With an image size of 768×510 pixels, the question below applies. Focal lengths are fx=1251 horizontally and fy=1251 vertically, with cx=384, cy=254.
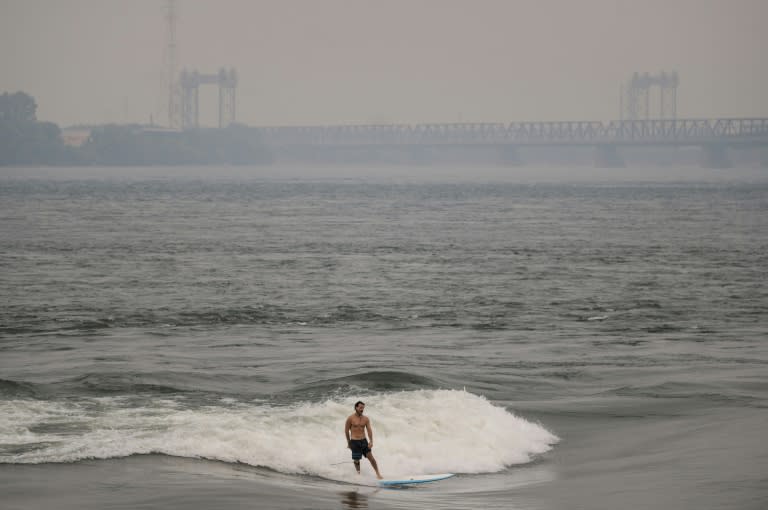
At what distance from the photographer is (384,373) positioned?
3186 cm

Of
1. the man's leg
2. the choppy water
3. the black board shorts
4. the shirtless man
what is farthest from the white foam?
the black board shorts

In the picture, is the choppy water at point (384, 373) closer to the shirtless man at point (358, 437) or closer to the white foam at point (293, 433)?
the white foam at point (293, 433)

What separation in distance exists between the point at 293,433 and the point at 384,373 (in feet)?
22.3

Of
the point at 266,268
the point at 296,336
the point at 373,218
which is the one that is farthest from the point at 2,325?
the point at 373,218

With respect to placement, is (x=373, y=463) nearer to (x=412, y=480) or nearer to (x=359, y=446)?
(x=359, y=446)

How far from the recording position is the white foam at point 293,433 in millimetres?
23922

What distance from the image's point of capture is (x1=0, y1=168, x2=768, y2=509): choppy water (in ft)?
73.7

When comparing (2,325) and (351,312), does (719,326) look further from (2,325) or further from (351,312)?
(2,325)

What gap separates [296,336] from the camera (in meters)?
39.8

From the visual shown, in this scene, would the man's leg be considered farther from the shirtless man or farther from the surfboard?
the surfboard

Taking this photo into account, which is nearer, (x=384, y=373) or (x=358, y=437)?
(x=358, y=437)

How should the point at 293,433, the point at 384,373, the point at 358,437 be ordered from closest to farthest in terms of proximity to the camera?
the point at 358,437 → the point at 293,433 → the point at 384,373

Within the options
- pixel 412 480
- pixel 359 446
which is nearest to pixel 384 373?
pixel 412 480

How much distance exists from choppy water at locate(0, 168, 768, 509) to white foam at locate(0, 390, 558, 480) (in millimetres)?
67
